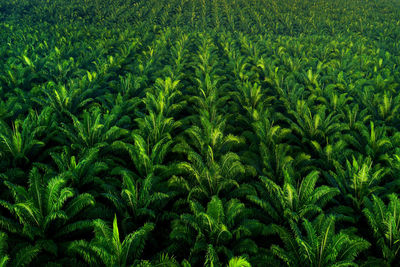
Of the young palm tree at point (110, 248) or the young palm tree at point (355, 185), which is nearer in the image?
the young palm tree at point (110, 248)

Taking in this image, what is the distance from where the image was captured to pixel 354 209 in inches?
229

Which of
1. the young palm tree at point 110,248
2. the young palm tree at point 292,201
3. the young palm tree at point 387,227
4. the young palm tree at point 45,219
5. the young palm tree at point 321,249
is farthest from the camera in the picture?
the young palm tree at point 292,201

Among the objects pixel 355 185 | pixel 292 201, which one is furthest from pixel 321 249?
pixel 355 185

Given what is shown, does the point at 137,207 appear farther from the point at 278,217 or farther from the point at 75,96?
the point at 75,96

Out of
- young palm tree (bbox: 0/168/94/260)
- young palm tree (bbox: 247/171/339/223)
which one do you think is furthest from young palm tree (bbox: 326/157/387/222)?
young palm tree (bbox: 0/168/94/260)

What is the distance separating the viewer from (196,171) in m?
6.03


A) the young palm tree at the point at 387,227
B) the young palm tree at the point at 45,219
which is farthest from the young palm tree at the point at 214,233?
the young palm tree at the point at 387,227

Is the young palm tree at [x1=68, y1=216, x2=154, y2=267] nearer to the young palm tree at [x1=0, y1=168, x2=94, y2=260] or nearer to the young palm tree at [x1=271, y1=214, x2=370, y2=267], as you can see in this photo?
the young palm tree at [x1=0, y1=168, x2=94, y2=260]

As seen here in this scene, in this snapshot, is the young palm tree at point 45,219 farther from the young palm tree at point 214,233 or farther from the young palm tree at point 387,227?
the young palm tree at point 387,227

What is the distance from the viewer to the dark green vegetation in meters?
4.50

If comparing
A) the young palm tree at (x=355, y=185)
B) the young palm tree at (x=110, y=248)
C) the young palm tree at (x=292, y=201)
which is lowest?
the young palm tree at (x=355, y=185)

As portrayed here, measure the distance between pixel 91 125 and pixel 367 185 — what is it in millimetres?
7478

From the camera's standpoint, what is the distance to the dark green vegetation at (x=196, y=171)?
4.50m

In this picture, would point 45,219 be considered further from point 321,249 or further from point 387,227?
point 387,227
